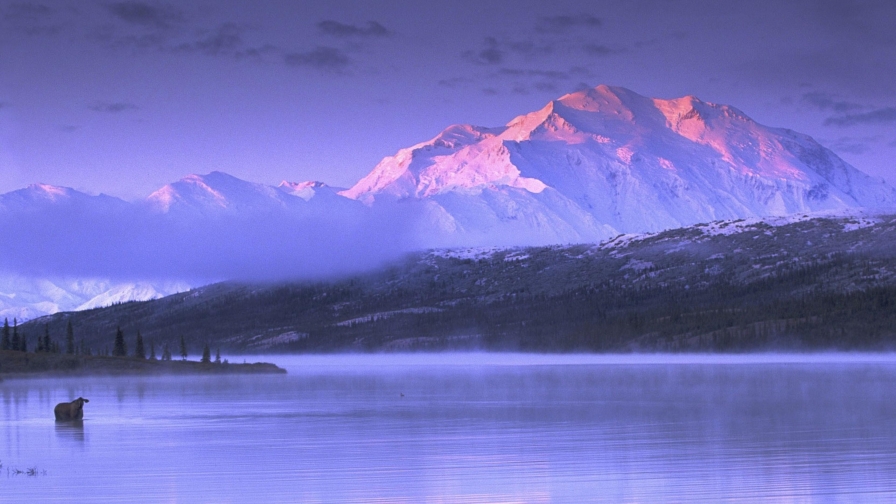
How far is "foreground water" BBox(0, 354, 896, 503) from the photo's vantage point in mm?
38438

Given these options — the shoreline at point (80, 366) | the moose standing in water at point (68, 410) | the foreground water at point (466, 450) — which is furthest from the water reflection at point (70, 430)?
the shoreline at point (80, 366)

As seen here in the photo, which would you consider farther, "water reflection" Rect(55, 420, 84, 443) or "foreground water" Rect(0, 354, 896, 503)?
"water reflection" Rect(55, 420, 84, 443)

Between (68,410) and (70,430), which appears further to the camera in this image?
(68,410)

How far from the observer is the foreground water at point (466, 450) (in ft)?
126

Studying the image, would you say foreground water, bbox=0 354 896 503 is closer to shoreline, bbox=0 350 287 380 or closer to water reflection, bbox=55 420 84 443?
water reflection, bbox=55 420 84 443

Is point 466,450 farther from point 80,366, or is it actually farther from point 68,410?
point 80,366

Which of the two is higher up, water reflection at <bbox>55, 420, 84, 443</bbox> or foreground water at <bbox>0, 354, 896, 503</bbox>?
water reflection at <bbox>55, 420, 84, 443</bbox>

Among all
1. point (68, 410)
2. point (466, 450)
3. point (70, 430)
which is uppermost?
point (68, 410)

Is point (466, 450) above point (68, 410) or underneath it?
underneath

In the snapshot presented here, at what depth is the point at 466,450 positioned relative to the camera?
5003 cm

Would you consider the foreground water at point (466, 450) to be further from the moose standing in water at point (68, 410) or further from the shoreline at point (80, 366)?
the shoreline at point (80, 366)

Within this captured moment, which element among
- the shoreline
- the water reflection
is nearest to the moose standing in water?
the water reflection

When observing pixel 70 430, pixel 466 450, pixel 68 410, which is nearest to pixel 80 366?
pixel 68 410

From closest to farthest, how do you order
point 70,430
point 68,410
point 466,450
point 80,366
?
point 466,450 → point 70,430 → point 68,410 → point 80,366
